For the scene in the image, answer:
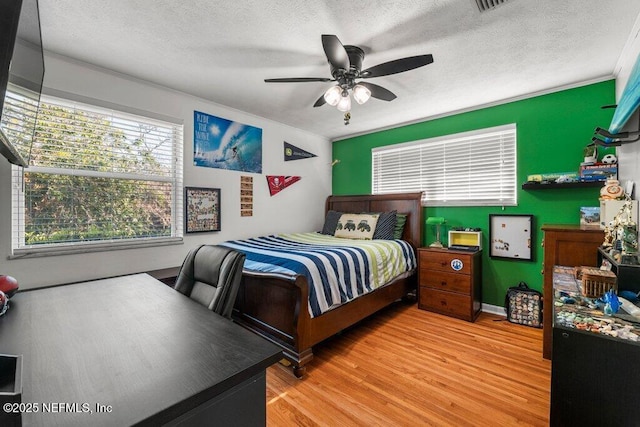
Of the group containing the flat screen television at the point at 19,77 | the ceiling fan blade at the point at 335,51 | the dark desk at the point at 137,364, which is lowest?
the dark desk at the point at 137,364

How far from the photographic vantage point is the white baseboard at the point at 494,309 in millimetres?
3099

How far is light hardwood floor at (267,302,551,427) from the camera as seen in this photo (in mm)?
1610

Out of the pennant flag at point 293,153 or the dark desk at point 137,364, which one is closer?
the dark desk at point 137,364

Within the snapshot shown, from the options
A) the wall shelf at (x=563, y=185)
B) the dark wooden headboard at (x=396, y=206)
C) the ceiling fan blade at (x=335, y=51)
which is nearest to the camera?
the ceiling fan blade at (x=335, y=51)

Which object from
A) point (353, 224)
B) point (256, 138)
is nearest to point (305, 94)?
point (256, 138)

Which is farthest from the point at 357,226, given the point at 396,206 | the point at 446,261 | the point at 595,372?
the point at 595,372

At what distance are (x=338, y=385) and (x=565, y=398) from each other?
4.06 ft

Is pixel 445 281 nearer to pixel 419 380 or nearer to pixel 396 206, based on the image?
pixel 396 206

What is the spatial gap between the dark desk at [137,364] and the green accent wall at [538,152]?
10.4 ft

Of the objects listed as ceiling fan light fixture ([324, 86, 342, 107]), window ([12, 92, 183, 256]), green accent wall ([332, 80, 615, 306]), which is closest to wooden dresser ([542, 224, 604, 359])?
green accent wall ([332, 80, 615, 306])

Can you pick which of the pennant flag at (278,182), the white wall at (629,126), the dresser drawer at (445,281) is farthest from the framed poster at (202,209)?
the white wall at (629,126)

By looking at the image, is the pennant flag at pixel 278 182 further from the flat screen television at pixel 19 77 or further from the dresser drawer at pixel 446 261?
the flat screen television at pixel 19 77

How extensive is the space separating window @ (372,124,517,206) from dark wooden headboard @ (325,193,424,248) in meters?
0.17

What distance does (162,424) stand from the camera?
573 mm
